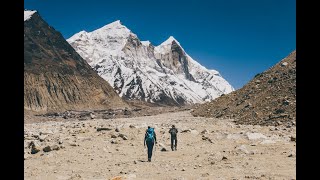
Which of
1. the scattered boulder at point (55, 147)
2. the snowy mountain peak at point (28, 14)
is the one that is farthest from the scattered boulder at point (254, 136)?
the snowy mountain peak at point (28, 14)

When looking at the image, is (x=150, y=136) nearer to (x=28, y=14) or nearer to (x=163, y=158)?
(x=163, y=158)

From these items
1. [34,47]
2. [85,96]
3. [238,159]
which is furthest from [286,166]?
[34,47]

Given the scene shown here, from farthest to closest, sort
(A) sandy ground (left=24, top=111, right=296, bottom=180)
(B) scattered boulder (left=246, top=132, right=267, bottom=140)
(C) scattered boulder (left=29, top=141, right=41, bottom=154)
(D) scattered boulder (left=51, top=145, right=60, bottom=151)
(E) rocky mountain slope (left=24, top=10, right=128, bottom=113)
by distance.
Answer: (E) rocky mountain slope (left=24, top=10, right=128, bottom=113) → (B) scattered boulder (left=246, top=132, right=267, bottom=140) → (D) scattered boulder (left=51, top=145, right=60, bottom=151) → (C) scattered boulder (left=29, top=141, right=41, bottom=154) → (A) sandy ground (left=24, top=111, right=296, bottom=180)


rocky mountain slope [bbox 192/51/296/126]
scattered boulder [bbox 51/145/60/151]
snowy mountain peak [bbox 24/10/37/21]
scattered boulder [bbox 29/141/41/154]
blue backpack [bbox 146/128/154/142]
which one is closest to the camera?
blue backpack [bbox 146/128/154/142]

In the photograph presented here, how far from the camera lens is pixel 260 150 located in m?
19.8

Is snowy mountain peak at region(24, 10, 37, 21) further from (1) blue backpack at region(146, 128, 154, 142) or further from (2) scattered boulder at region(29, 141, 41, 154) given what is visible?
(1) blue backpack at region(146, 128, 154, 142)

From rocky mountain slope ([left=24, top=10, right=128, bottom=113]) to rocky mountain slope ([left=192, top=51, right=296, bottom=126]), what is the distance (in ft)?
224

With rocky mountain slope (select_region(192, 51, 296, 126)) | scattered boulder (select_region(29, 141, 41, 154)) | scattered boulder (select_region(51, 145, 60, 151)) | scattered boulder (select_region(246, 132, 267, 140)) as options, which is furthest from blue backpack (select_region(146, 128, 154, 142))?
rocky mountain slope (select_region(192, 51, 296, 126))

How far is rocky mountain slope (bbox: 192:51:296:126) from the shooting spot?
124 ft

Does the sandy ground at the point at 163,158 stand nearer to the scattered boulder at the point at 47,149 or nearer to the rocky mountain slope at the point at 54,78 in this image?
the scattered boulder at the point at 47,149
